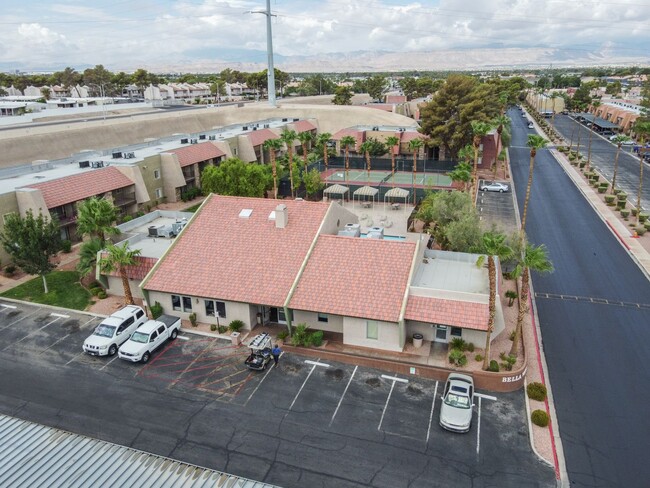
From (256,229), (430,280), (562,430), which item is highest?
(256,229)

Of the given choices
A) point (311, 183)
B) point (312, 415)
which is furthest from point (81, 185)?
point (312, 415)

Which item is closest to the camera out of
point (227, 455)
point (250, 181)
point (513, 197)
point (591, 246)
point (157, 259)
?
point (227, 455)

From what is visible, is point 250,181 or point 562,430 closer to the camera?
point 562,430

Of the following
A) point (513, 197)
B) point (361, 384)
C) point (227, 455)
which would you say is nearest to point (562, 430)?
point (361, 384)

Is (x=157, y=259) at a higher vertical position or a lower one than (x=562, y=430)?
higher

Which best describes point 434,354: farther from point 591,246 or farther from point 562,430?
point 591,246

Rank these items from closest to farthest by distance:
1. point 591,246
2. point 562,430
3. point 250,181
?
point 562,430, point 591,246, point 250,181

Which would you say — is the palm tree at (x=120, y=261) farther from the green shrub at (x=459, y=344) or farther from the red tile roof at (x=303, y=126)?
the red tile roof at (x=303, y=126)
